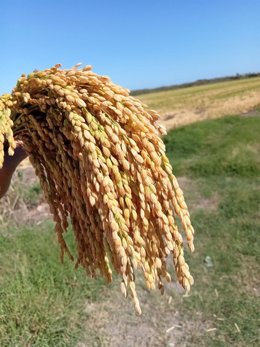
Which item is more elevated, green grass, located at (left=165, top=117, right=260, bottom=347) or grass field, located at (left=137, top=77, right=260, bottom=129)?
grass field, located at (left=137, top=77, right=260, bottom=129)

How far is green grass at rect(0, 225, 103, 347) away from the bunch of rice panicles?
3046mm

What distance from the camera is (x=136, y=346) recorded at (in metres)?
4.30

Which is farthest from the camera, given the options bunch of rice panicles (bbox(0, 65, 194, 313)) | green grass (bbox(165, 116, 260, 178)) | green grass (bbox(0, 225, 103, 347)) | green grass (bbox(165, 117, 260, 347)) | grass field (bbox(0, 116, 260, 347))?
green grass (bbox(165, 116, 260, 178))

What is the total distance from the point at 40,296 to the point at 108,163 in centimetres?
361

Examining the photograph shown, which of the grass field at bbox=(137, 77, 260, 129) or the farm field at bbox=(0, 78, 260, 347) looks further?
the grass field at bbox=(137, 77, 260, 129)

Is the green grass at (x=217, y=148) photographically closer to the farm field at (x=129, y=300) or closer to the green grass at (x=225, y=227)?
the green grass at (x=225, y=227)

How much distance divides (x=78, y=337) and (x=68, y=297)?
0.55 metres

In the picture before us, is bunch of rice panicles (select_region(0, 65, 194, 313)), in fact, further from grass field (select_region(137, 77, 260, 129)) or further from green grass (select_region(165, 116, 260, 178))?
grass field (select_region(137, 77, 260, 129))

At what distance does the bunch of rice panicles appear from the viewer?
1.25m

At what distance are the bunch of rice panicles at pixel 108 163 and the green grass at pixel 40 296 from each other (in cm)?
305

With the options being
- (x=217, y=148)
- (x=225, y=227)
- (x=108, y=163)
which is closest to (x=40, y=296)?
(x=225, y=227)

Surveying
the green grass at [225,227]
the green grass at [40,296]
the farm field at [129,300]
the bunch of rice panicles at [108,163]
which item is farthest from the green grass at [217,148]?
the bunch of rice panicles at [108,163]

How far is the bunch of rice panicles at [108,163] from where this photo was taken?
1246 mm

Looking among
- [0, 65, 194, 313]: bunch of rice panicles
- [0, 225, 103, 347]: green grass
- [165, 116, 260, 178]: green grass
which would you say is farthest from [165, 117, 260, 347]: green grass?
[0, 65, 194, 313]: bunch of rice panicles
